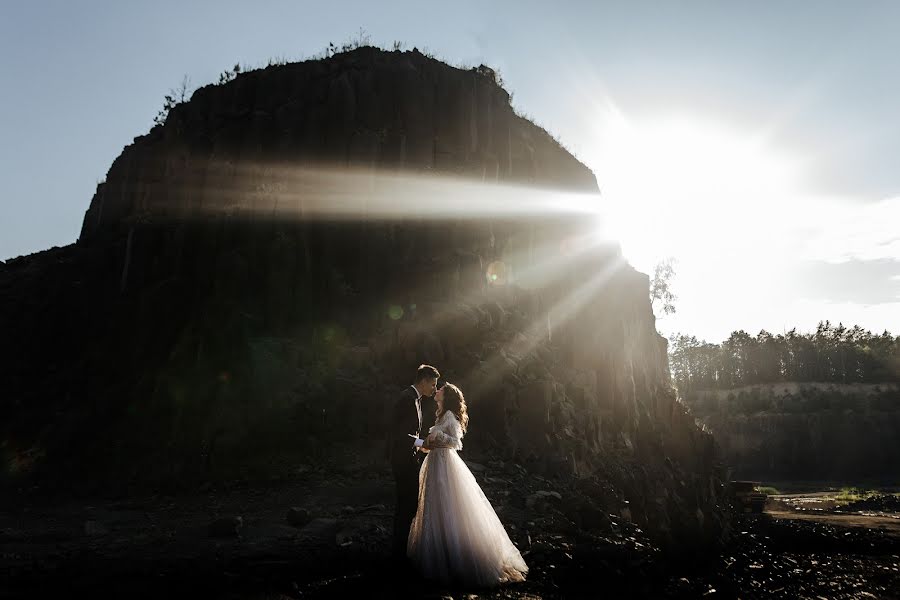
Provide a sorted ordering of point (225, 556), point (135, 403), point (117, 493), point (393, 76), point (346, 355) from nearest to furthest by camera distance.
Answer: point (225, 556) → point (117, 493) → point (135, 403) → point (346, 355) → point (393, 76)

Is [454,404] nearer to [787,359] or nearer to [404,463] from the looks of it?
[404,463]

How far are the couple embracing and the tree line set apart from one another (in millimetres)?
99388

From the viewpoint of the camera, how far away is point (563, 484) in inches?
757

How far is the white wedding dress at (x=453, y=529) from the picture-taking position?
25.8 ft

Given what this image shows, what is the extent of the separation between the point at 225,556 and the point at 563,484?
12.3m

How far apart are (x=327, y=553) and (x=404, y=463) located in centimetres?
344

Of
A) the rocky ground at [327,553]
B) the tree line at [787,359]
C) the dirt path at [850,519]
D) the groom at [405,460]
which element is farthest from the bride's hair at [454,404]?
the tree line at [787,359]

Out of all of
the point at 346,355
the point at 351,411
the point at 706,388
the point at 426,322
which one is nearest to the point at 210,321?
the point at 346,355

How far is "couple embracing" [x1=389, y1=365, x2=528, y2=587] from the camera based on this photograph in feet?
25.9

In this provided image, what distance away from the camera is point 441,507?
8.16 m

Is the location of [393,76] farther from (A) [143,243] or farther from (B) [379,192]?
(A) [143,243]

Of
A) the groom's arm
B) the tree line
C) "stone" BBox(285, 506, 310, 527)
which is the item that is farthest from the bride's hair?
the tree line

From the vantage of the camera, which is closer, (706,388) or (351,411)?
(351,411)

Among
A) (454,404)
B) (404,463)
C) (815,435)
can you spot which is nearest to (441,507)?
(404,463)
